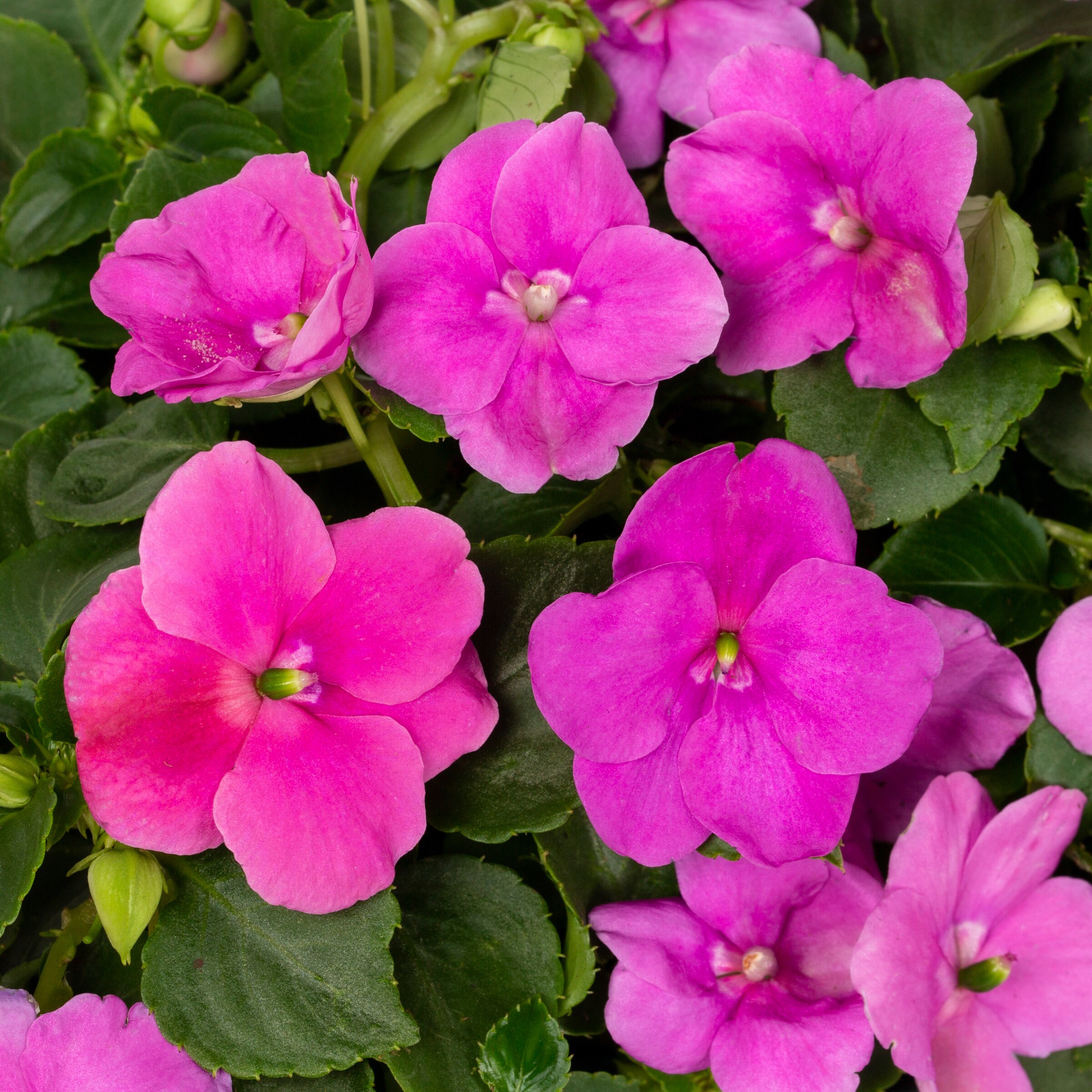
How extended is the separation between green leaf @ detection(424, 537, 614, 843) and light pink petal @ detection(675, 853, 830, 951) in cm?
11

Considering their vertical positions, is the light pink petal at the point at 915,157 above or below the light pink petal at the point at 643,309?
above

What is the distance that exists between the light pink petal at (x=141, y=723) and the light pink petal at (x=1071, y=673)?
513mm

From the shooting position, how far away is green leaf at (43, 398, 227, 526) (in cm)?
71

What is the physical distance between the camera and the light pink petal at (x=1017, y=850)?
670mm

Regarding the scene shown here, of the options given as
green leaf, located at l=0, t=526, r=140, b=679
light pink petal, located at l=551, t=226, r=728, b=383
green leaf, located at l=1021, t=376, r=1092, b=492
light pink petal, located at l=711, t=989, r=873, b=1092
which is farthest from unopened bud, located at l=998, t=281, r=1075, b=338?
green leaf, located at l=0, t=526, r=140, b=679

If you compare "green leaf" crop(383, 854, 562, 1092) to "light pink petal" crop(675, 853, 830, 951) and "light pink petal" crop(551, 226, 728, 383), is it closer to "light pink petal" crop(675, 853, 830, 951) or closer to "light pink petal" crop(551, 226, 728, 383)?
"light pink petal" crop(675, 853, 830, 951)

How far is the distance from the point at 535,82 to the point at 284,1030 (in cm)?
57

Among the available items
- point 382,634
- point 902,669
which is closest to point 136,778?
point 382,634

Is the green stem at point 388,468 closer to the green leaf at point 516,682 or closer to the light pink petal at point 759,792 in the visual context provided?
the green leaf at point 516,682

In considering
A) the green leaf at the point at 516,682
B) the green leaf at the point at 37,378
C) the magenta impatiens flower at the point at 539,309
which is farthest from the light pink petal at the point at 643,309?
the green leaf at the point at 37,378

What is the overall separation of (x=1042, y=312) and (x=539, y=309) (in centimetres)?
30

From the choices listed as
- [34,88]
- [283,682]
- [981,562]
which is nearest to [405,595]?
[283,682]

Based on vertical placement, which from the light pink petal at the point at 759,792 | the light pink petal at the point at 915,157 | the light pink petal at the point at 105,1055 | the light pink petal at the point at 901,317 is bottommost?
the light pink petal at the point at 105,1055

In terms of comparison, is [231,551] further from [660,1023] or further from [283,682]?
[660,1023]
